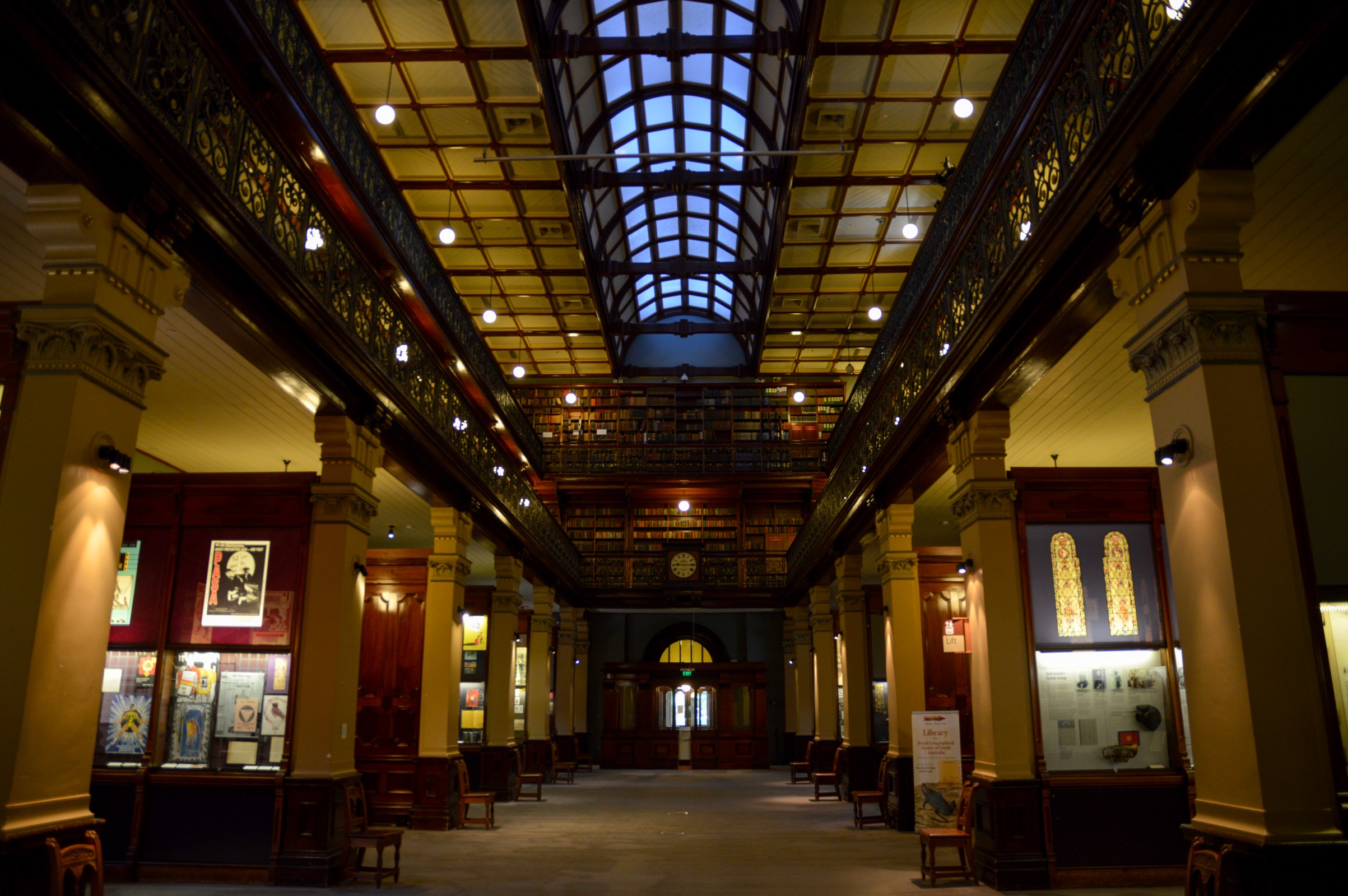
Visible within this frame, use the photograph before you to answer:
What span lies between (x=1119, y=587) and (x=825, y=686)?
29.3 ft

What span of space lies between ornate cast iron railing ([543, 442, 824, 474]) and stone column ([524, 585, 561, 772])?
4426 millimetres

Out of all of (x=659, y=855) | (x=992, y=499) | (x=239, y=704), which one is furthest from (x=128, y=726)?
(x=992, y=499)

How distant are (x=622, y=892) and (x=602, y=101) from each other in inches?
415

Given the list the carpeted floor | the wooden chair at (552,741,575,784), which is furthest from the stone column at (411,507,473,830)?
the wooden chair at (552,741,575,784)

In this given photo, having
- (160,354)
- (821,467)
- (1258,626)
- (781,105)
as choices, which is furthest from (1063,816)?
(821,467)

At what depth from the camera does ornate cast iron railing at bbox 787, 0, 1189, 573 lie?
418 centimetres

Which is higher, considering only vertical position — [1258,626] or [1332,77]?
[1332,77]

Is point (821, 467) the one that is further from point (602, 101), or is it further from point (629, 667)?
point (602, 101)

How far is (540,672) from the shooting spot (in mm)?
16031

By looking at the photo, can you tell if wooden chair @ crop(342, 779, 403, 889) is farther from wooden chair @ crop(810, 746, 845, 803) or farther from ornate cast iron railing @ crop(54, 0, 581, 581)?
wooden chair @ crop(810, 746, 845, 803)

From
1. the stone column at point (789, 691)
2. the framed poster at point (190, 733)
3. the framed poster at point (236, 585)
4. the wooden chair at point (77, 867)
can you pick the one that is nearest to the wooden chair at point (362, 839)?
the framed poster at point (190, 733)

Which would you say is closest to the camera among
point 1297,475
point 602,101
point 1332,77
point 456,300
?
point 1332,77

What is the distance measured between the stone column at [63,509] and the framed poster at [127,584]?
13.4 feet

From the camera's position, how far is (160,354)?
432cm
